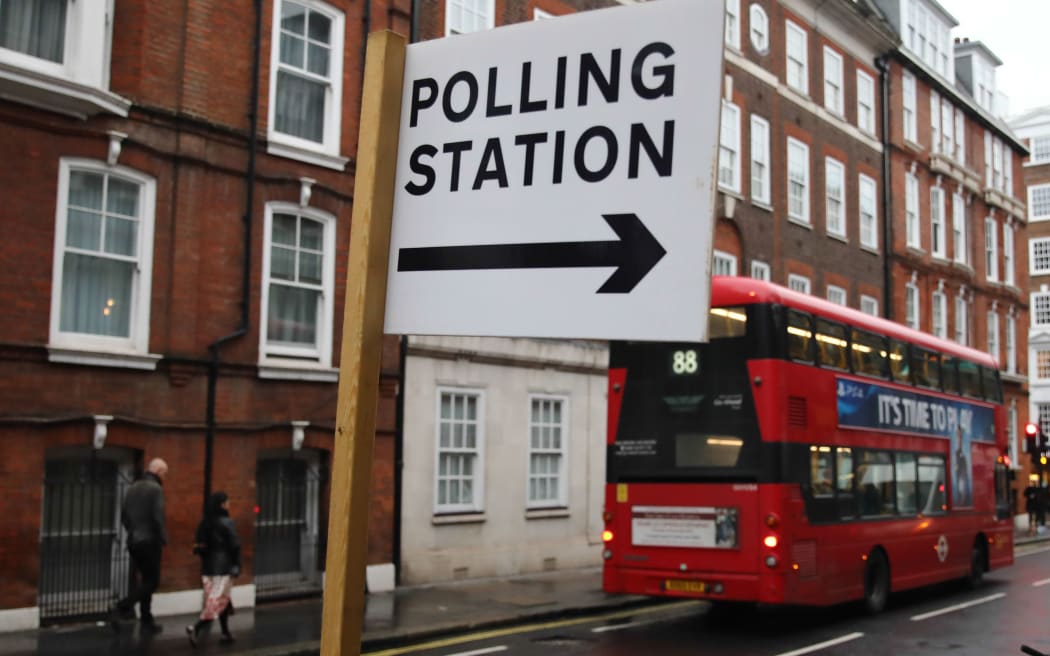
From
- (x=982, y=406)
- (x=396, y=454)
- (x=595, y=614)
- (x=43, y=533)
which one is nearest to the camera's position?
(x=43, y=533)

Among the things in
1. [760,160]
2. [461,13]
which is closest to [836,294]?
[760,160]

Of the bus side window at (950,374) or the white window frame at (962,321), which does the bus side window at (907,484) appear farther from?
the white window frame at (962,321)

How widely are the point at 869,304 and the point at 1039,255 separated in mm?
34075

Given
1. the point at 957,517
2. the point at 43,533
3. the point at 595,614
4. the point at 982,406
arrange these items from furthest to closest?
the point at 982,406 < the point at 957,517 < the point at 595,614 < the point at 43,533

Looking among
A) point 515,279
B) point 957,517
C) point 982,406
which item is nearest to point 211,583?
point 515,279

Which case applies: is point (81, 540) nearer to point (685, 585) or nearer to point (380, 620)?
point (380, 620)

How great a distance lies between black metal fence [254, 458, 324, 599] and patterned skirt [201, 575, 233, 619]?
134 inches

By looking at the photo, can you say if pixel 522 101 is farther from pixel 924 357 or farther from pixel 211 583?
pixel 924 357

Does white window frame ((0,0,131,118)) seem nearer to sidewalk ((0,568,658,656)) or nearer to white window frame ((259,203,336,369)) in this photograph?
white window frame ((259,203,336,369))

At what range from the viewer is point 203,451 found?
1527 cm

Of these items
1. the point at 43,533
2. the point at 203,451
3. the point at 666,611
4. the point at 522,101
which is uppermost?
the point at 522,101

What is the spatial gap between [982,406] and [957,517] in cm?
270

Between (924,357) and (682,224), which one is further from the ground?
(924,357)

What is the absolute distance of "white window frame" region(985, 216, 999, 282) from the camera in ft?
142
